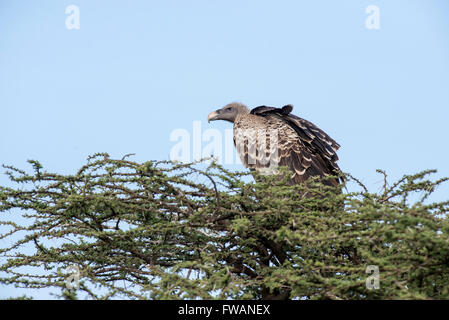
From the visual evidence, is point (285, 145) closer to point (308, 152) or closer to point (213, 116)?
point (308, 152)

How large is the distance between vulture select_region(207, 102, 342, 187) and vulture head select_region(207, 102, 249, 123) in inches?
46.5

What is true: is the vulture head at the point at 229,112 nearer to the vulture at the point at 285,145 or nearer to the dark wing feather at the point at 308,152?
the vulture at the point at 285,145

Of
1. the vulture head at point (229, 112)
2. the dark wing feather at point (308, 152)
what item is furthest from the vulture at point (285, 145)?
the vulture head at point (229, 112)

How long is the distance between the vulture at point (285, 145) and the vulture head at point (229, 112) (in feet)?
3.87

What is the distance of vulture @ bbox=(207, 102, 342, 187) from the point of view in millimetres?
8531

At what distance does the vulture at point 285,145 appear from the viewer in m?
8.53

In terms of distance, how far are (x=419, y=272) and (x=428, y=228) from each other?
43 centimetres

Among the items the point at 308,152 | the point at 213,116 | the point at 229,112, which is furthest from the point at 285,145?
the point at 213,116

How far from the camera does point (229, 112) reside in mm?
11242

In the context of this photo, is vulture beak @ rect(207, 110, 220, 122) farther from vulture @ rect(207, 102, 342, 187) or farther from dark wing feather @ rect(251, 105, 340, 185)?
dark wing feather @ rect(251, 105, 340, 185)

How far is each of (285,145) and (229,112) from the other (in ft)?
8.76

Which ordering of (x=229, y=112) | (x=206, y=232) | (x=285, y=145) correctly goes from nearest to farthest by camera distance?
(x=206, y=232), (x=285, y=145), (x=229, y=112)

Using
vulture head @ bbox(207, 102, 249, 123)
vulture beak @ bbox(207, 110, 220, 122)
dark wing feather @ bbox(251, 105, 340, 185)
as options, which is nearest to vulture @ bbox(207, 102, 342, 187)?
dark wing feather @ bbox(251, 105, 340, 185)
